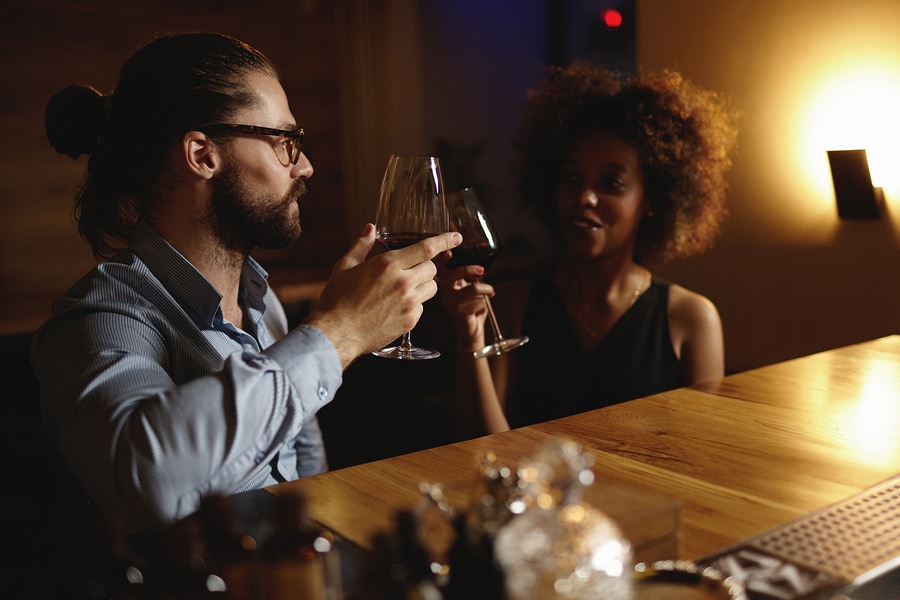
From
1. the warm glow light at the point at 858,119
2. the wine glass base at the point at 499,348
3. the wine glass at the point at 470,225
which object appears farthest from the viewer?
the warm glow light at the point at 858,119

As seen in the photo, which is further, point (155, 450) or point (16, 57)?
point (16, 57)

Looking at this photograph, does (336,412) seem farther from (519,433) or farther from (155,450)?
(155,450)

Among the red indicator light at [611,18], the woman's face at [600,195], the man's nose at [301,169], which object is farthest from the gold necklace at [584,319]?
the red indicator light at [611,18]

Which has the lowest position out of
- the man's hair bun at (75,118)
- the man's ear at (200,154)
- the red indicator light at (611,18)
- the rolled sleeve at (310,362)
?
the rolled sleeve at (310,362)

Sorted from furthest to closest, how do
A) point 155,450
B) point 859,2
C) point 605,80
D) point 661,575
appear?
1. point 859,2
2. point 605,80
3. point 155,450
4. point 661,575

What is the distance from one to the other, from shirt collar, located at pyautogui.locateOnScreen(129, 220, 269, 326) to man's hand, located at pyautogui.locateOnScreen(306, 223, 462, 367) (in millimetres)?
269

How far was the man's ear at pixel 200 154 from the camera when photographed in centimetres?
153

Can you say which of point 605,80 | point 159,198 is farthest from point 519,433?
point 605,80

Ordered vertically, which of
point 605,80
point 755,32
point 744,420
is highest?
point 755,32

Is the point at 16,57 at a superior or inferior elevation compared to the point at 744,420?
superior

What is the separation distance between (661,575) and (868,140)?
2925 millimetres

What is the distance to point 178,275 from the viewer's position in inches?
57.6

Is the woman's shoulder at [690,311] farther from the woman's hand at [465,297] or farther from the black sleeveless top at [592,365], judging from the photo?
the woman's hand at [465,297]

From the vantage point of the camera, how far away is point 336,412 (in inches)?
91.5
